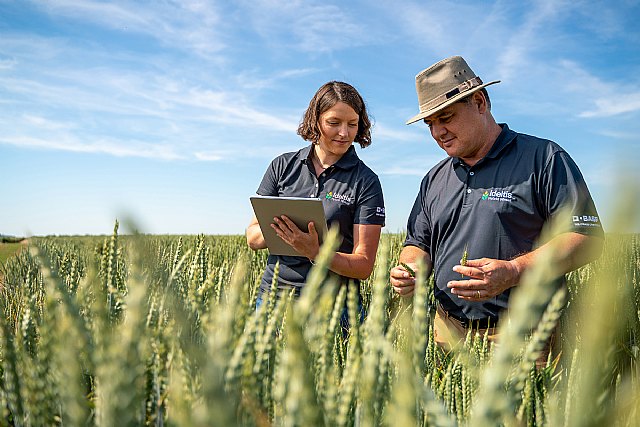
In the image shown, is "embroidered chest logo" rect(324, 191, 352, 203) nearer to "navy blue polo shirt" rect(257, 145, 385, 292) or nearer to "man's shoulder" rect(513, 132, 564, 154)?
"navy blue polo shirt" rect(257, 145, 385, 292)

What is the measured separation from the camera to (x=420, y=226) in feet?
9.57

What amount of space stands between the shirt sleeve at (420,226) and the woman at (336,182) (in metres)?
0.19

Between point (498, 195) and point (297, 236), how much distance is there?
0.93 m

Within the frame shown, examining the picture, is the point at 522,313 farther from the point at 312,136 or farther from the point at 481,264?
the point at 312,136

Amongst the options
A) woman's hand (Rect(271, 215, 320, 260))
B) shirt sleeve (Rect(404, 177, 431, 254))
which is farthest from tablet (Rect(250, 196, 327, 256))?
shirt sleeve (Rect(404, 177, 431, 254))

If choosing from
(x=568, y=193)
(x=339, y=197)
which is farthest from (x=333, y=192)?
(x=568, y=193)

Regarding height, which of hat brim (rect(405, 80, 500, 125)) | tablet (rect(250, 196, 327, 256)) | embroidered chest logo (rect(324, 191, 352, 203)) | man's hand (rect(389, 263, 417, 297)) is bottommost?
man's hand (rect(389, 263, 417, 297))

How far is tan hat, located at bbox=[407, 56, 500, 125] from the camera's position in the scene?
8.48ft

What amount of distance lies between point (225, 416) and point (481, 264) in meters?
2.01

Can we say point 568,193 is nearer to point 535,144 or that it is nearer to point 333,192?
point 535,144

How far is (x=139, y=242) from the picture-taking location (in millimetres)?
322

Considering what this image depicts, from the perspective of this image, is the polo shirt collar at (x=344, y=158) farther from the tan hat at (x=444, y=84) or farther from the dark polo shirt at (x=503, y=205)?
the dark polo shirt at (x=503, y=205)

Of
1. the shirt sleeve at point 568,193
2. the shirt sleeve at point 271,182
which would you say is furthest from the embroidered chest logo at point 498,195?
the shirt sleeve at point 271,182

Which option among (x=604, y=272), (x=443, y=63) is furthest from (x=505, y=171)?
(x=604, y=272)
